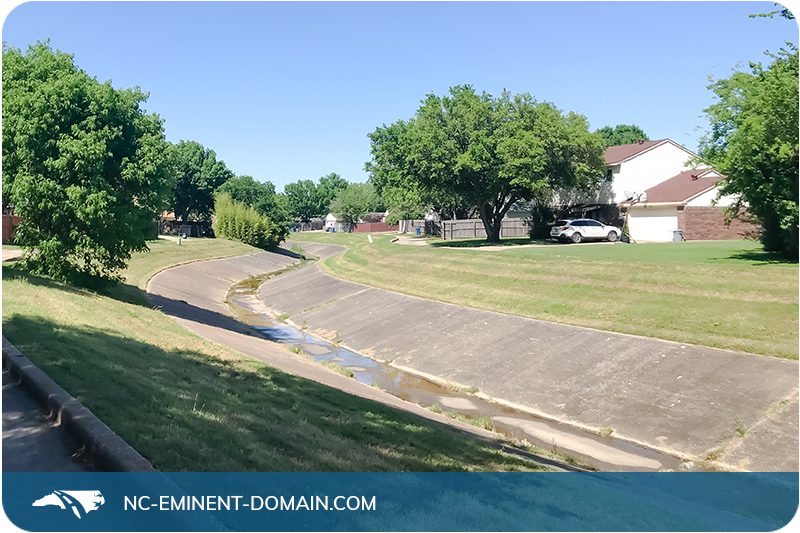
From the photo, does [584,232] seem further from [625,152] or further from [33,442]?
[33,442]

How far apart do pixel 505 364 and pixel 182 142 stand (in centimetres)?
9449

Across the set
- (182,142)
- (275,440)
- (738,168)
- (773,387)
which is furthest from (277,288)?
(182,142)

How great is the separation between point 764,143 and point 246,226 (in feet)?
224

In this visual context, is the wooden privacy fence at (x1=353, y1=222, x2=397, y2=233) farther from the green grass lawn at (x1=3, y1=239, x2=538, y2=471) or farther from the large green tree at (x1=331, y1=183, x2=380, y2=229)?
the green grass lawn at (x1=3, y1=239, x2=538, y2=471)

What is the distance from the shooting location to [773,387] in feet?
50.9

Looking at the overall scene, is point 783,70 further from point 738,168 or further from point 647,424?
point 647,424

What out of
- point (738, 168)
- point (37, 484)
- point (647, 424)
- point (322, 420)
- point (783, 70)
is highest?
point (783, 70)

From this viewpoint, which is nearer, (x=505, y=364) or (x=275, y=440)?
(x=275, y=440)

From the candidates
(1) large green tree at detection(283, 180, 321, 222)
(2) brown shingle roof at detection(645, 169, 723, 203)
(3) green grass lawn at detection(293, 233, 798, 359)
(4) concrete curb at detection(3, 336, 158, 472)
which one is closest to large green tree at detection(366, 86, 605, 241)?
(2) brown shingle roof at detection(645, 169, 723, 203)

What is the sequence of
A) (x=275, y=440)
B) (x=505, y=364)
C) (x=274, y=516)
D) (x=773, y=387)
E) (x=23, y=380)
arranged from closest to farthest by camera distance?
(x=274, y=516), (x=275, y=440), (x=23, y=380), (x=773, y=387), (x=505, y=364)

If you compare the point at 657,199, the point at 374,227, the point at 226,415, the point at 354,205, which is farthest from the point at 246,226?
the point at 226,415

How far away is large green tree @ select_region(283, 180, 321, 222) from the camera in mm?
172375

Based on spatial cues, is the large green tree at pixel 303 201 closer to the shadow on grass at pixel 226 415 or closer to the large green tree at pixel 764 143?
the large green tree at pixel 764 143

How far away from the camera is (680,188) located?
4984cm
